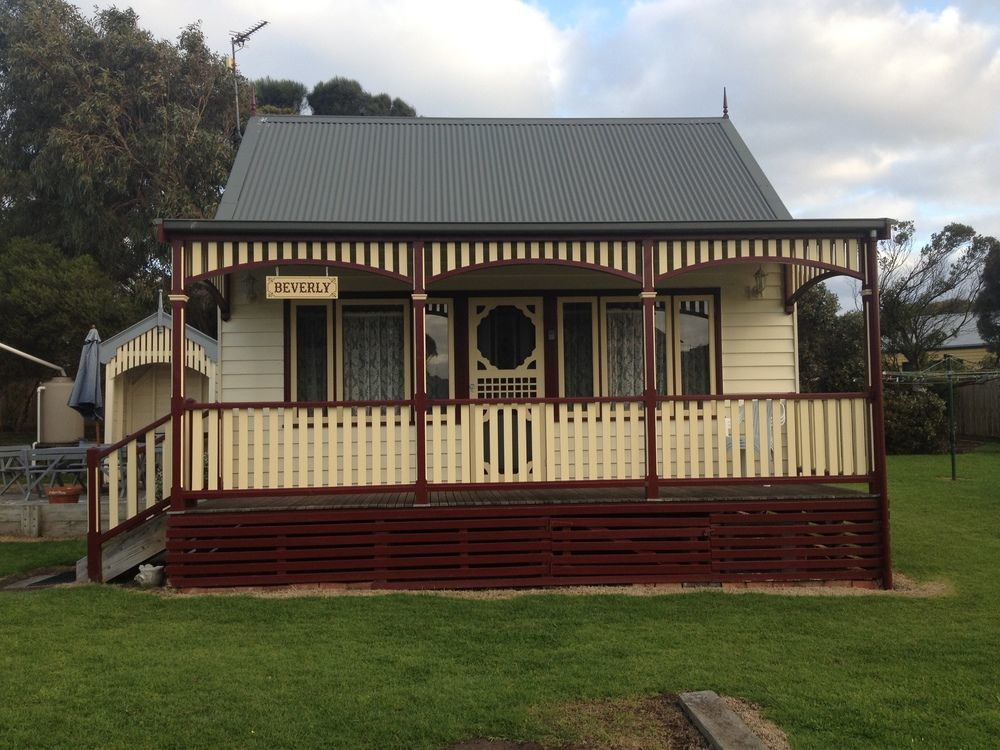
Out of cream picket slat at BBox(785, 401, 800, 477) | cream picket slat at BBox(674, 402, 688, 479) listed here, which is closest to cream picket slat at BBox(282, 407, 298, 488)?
cream picket slat at BBox(674, 402, 688, 479)

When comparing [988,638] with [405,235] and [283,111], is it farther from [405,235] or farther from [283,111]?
[283,111]

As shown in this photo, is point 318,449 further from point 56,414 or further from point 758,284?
point 56,414

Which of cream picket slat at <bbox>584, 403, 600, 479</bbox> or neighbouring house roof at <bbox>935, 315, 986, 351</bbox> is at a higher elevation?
neighbouring house roof at <bbox>935, 315, 986, 351</bbox>

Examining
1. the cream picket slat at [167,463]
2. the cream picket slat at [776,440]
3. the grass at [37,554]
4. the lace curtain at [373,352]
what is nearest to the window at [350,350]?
the lace curtain at [373,352]

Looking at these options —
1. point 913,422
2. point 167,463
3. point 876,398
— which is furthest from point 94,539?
point 913,422

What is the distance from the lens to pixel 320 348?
9.31 m

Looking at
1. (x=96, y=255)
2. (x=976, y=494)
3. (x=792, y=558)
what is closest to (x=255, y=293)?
(x=792, y=558)

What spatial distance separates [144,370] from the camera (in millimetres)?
16266

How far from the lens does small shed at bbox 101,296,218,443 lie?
14.5 m

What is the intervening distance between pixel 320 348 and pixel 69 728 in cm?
556

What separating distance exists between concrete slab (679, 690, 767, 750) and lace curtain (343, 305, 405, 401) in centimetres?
557

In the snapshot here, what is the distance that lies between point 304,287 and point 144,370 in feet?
34.1

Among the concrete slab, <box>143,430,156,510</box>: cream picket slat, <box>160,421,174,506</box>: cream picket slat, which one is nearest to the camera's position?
the concrete slab

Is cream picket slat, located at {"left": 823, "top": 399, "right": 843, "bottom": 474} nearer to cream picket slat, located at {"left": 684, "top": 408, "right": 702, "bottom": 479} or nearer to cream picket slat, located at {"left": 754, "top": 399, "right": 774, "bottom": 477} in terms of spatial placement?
cream picket slat, located at {"left": 754, "top": 399, "right": 774, "bottom": 477}
